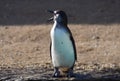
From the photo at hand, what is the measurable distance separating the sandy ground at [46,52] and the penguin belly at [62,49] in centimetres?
22

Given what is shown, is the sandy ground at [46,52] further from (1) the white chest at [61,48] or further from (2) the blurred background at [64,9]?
(2) the blurred background at [64,9]

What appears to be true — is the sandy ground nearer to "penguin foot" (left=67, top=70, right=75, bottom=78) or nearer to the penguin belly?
"penguin foot" (left=67, top=70, right=75, bottom=78)

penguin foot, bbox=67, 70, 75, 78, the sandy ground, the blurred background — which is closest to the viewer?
penguin foot, bbox=67, 70, 75, 78

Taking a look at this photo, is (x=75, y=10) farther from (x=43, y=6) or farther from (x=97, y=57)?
(x=97, y=57)

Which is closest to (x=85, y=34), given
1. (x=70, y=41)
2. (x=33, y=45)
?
(x=33, y=45)

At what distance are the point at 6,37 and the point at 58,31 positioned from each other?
6129 mm

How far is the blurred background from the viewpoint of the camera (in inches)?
605

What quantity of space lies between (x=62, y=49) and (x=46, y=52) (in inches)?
170

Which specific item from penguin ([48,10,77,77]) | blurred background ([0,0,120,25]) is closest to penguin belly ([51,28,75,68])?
penguin ([48,10,77,77])

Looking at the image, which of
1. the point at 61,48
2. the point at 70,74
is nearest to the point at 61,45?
the point at 61,48

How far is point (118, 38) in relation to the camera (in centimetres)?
1330

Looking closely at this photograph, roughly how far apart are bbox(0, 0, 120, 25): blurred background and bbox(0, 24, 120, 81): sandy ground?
70 cm

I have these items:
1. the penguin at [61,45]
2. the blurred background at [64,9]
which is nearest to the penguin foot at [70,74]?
the penguin at [61,45]

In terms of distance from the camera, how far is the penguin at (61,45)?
7.64 m
